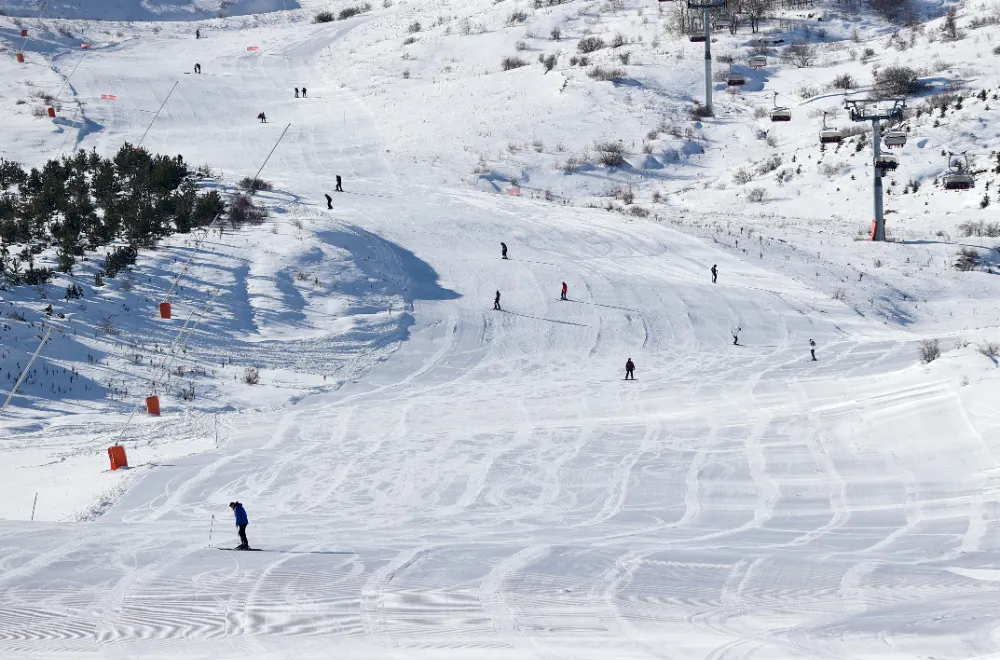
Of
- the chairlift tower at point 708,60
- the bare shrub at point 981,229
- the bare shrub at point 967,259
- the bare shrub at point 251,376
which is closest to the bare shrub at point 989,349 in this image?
the bare shrub at point 251,376

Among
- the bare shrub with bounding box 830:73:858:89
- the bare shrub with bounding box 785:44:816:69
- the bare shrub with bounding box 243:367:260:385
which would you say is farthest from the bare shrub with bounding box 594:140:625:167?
the bare shrub with bounding box 243:367:260:385

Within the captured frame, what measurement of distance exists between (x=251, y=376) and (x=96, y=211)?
16.1 metres

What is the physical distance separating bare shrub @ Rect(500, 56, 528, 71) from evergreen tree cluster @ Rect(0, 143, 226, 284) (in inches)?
1528

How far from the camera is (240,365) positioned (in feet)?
106

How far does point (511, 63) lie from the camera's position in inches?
3164

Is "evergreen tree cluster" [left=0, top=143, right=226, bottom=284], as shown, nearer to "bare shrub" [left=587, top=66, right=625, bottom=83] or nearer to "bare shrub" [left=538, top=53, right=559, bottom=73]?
"bare shrub" [left=587, top=66, right=625, bottom=83]

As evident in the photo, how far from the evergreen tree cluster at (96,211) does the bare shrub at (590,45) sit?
4318 cm

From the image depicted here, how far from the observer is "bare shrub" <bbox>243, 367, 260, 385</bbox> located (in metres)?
31.0

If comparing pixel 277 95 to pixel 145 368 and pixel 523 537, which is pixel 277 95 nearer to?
pixel 145 368

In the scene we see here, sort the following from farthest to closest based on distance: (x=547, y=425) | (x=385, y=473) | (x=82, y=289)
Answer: (x=82, y=289) < (x=547, y=425) < (x=385, y=473)

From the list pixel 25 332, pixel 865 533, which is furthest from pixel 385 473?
pixel 25 332

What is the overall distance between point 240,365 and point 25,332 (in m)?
5.60

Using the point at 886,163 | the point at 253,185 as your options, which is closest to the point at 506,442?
the point at 886,163

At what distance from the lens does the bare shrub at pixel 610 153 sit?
62.4 meters
